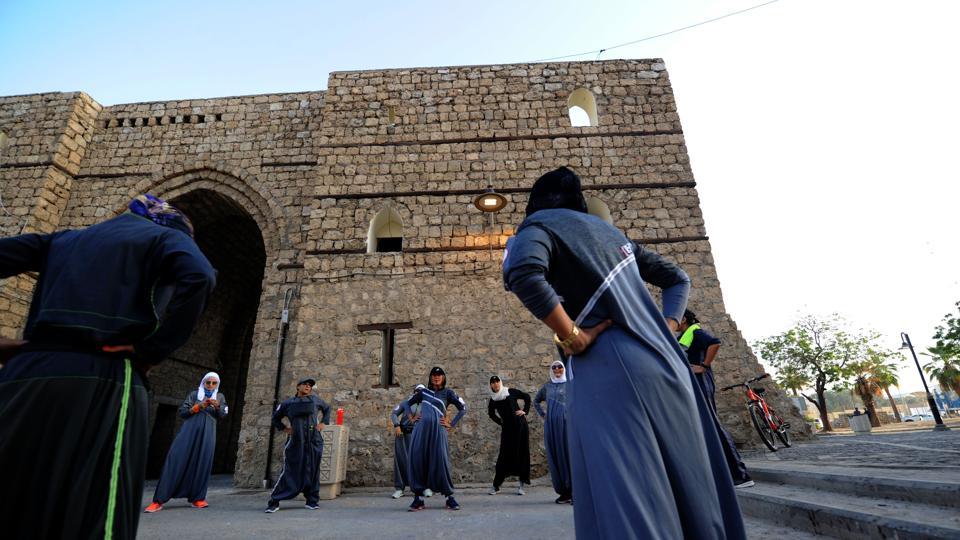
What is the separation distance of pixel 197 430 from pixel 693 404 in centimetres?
668

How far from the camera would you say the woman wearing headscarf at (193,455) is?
17.7 feet

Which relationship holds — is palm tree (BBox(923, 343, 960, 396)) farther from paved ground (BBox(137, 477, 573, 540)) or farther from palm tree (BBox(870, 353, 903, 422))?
paved ground (BBox(137, 477, 573, 540))

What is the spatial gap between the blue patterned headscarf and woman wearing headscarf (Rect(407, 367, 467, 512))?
12.7 ft

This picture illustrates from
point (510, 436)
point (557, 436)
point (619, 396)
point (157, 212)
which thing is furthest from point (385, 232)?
point (619, 396)

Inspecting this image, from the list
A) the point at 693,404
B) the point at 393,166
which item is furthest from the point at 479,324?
the point at 693,404

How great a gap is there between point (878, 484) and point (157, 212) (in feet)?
12.7

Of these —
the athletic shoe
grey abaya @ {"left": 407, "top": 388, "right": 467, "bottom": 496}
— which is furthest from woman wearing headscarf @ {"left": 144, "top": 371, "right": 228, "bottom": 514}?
grey abaya @ {"left": 407, "top": 388, "right": 467, "bottom": 496}

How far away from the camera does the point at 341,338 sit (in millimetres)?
7695

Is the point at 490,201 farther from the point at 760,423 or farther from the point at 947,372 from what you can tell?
the point at 947,372

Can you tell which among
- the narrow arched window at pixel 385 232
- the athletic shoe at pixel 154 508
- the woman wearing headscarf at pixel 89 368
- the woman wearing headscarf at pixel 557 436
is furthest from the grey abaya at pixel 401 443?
the woman wearing headscarf at pixel 89 368

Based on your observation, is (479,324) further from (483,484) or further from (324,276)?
(324,276)

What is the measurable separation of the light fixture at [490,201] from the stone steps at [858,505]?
5.50 meters

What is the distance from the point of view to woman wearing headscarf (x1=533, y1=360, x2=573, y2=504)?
475 centimetres

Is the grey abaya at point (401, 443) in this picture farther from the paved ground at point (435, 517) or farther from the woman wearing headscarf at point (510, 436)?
the woman wearing headscarf at point (510, 436)
